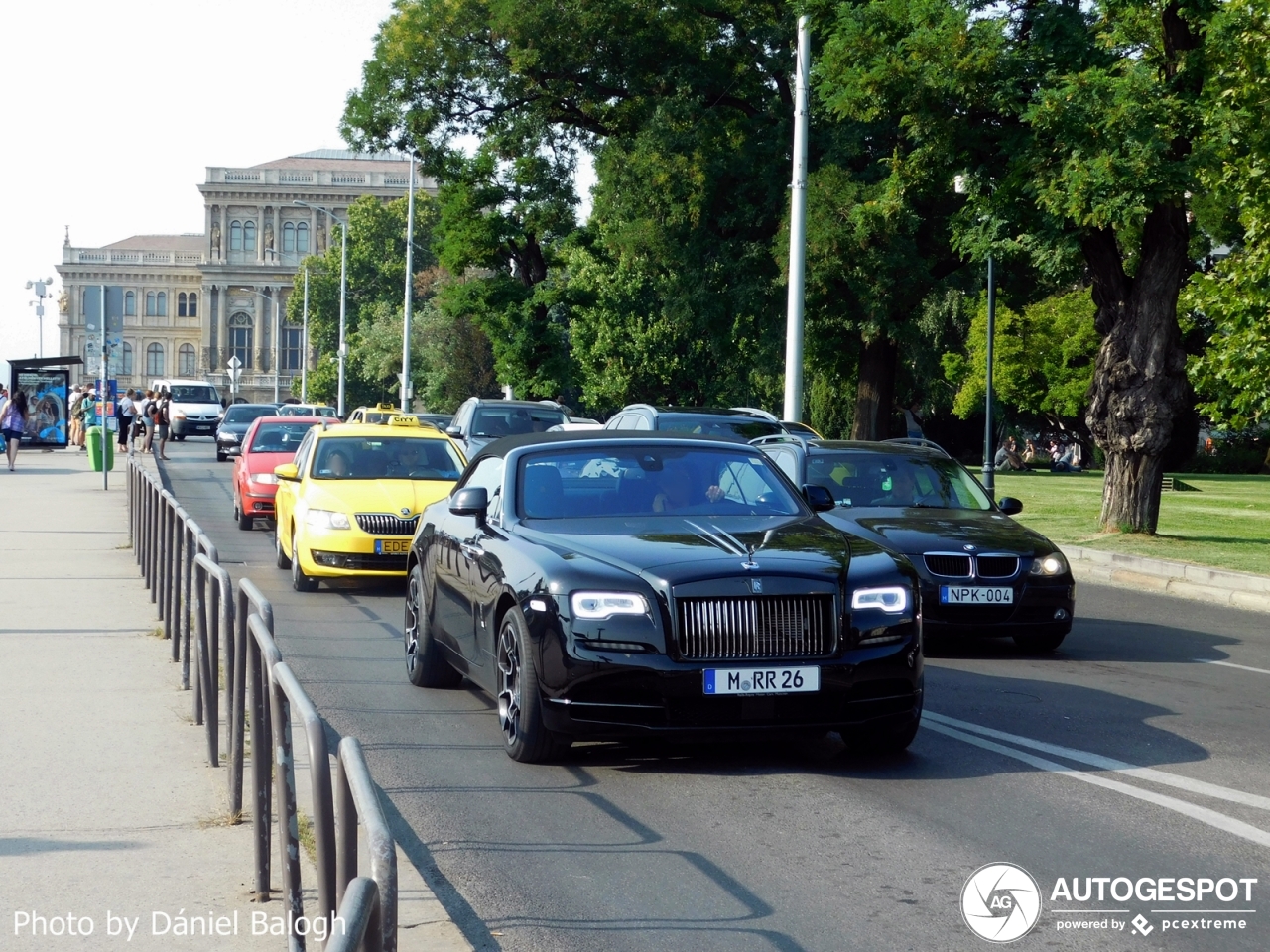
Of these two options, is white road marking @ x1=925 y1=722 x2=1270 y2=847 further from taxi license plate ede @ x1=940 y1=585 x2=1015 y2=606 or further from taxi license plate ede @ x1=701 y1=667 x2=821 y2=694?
taxi license plate ede @ x1=940 y1=585 x2=1015 y2=606

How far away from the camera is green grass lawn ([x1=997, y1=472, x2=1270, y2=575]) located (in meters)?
20.5

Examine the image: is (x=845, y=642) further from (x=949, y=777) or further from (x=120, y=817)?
(x=120, y=817)

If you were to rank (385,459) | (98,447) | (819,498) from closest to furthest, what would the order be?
(819,498) < (385,459) < (98,447)

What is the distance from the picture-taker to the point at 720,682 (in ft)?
24.3

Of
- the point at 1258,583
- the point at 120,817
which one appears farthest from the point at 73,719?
the point at 1258,583

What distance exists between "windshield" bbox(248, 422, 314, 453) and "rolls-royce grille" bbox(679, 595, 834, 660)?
58.4ft

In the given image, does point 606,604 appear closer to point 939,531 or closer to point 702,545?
point 702,545

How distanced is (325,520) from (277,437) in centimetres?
1059

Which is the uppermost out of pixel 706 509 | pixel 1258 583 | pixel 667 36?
pixel 667 36

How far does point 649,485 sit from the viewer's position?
903 centimetres

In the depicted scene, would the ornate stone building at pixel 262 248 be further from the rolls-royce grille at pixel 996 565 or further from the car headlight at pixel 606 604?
the car headlight at pixel 606 604

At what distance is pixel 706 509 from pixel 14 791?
12.3 feet

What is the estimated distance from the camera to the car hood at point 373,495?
1550 cm

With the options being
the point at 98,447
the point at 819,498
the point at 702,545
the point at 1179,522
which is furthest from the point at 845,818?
the point at 98,447
